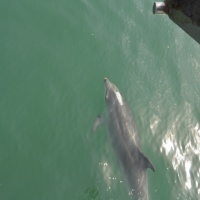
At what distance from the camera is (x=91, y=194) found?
889cm

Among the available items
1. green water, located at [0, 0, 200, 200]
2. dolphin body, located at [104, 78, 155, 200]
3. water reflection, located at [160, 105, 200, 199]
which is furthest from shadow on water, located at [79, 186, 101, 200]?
water reflection, located at [160, 105, 200, 199]

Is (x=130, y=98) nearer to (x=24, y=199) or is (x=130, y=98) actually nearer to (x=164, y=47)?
(x=164, y=47)

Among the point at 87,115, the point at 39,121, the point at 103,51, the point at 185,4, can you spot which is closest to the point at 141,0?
the point at 103,51

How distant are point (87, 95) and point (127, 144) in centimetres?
195

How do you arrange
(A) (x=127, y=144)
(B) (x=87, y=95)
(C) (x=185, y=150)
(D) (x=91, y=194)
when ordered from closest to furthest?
(D) (x=91, y=194)
(A) (x=127, y=144)
(C) (x=185, y=150)
(B) (x=87, y=95)

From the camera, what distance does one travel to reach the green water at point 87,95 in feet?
29.9

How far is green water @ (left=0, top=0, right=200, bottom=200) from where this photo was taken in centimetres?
912

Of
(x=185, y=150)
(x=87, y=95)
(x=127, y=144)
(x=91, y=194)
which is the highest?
(x=87, y=95)

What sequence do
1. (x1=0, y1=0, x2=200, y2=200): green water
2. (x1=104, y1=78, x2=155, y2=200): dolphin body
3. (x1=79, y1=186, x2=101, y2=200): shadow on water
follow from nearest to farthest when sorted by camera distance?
(x1=79, y1=186, x2=101, y2=200): shadow on water, (x1=104, y1=78, x2=155, y2=200): dolphin body, (x1=0, y1=0, x2=200, y2=200): green water

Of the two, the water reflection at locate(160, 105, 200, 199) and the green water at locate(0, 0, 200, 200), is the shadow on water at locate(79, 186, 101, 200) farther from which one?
the water reflection at locate(160, 105, 200, 199)

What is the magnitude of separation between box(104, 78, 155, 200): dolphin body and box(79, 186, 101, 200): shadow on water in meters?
0.78

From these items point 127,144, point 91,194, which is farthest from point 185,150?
point 91,194

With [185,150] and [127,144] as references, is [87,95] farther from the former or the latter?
[185,150]

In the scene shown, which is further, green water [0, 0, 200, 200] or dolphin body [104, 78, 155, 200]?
green water [0, 0, 200, 200]
